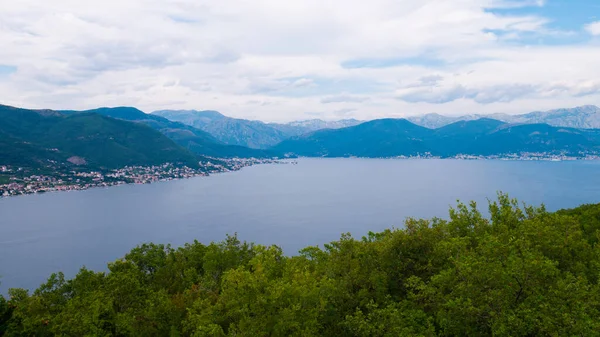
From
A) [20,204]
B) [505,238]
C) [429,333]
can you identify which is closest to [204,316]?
[429,333]

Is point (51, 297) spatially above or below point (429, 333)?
below

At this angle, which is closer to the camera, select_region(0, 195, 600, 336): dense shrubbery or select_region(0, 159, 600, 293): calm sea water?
select_region(0, 195, 600, 336): dense shrubbery

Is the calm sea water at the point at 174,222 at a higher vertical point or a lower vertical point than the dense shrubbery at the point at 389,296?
lower

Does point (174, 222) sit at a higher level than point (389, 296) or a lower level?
lower

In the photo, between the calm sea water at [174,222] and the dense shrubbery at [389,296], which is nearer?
the dense shrubbery at [389,296]

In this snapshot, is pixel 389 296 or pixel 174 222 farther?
pixel 174 222

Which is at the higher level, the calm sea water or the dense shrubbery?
the dense shrubbery

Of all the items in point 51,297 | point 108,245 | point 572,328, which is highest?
point 572,328

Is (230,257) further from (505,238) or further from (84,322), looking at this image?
(505,238)
